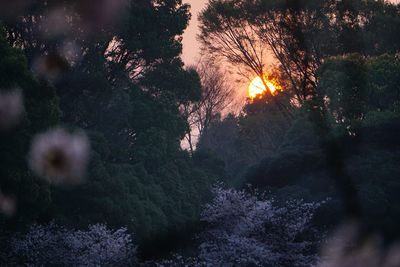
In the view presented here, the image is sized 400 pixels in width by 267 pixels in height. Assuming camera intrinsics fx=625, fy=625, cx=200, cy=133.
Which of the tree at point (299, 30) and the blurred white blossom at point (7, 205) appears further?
the tree at point (299, 30)

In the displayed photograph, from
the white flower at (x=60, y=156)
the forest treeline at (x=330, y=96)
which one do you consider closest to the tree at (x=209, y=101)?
the forest treeline at (x=330, y=96)

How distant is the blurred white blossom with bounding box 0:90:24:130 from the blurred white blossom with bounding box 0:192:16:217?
7.70ft

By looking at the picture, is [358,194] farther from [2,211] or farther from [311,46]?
[311,46]

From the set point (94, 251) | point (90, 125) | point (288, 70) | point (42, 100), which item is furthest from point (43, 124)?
point (288, 70)

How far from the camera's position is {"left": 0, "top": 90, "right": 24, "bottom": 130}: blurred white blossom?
67.7 feet

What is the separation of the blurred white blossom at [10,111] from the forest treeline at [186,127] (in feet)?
0.49

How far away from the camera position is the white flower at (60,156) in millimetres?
21562

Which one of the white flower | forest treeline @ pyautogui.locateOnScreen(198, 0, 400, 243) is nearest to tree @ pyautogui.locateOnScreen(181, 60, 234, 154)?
forest treeline @ pyautogui.locateOnScreen(198, 0, 400, 243)

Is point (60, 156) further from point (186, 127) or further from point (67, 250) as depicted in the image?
point (186, 127)

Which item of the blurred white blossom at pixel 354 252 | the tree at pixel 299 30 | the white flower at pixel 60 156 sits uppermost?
the tree at pixel 299 30

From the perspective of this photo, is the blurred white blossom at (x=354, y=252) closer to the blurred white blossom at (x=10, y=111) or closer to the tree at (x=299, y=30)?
the blurred white blossom at (x=10, y=111)

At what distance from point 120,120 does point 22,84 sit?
11907mm

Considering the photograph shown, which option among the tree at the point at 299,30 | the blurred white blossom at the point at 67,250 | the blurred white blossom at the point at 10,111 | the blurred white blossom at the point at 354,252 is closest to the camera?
the blurred white blossom at the point at 67,250

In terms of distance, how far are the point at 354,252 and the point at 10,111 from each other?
12.1 meters
